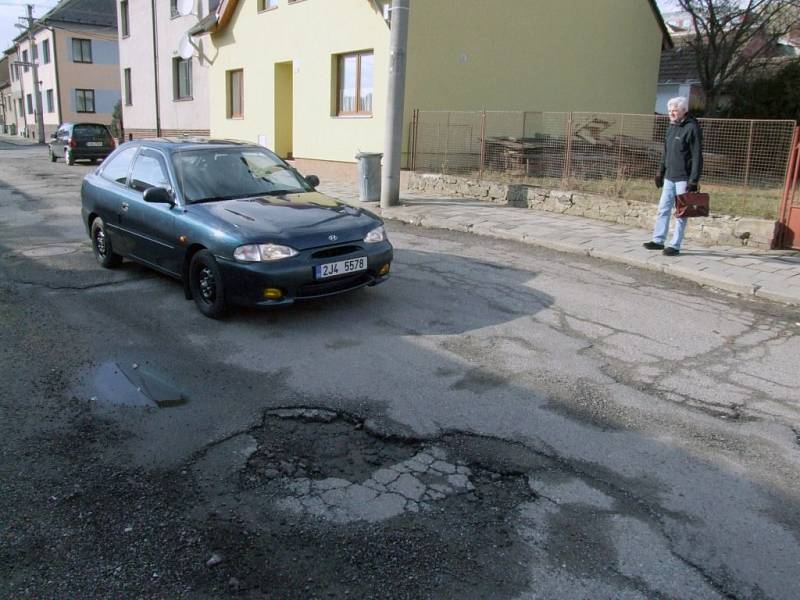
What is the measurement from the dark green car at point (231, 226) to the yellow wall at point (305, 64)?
31.6ft

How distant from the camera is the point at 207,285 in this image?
6121 millimetres

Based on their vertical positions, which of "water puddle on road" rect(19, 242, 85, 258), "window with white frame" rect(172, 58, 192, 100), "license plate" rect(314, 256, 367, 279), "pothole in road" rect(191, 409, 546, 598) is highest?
"window with white frame" rect(172, 58, 192, 100)

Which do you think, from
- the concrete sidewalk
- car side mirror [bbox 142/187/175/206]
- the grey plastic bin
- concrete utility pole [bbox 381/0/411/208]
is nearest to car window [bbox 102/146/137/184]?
car side mirror [bbox 142/187/175/206]

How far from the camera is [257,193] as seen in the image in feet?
22.3

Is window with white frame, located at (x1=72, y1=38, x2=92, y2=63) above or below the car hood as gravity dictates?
above

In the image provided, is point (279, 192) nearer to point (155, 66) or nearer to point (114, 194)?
point (114, 194)

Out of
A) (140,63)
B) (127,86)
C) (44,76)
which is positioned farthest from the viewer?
(44,76)

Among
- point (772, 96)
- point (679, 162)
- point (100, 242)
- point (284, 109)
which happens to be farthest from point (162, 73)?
point (679, 162)

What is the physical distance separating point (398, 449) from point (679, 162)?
658 centimetres

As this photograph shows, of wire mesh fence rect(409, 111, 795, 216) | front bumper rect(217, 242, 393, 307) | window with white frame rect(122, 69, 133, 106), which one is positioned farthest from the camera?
window with white frame rect(122, 69, 133, 106)

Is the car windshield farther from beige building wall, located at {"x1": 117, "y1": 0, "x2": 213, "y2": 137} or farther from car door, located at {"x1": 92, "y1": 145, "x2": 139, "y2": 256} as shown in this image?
beige building wall, located at {"x1": 117, "y1": 0, "x2": 213, "y2": 137}

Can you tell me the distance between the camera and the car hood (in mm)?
5738

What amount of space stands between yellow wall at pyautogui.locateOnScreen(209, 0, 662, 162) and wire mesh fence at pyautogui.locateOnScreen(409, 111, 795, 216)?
0.96m

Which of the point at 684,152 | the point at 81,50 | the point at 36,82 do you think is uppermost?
the point at 81,50
